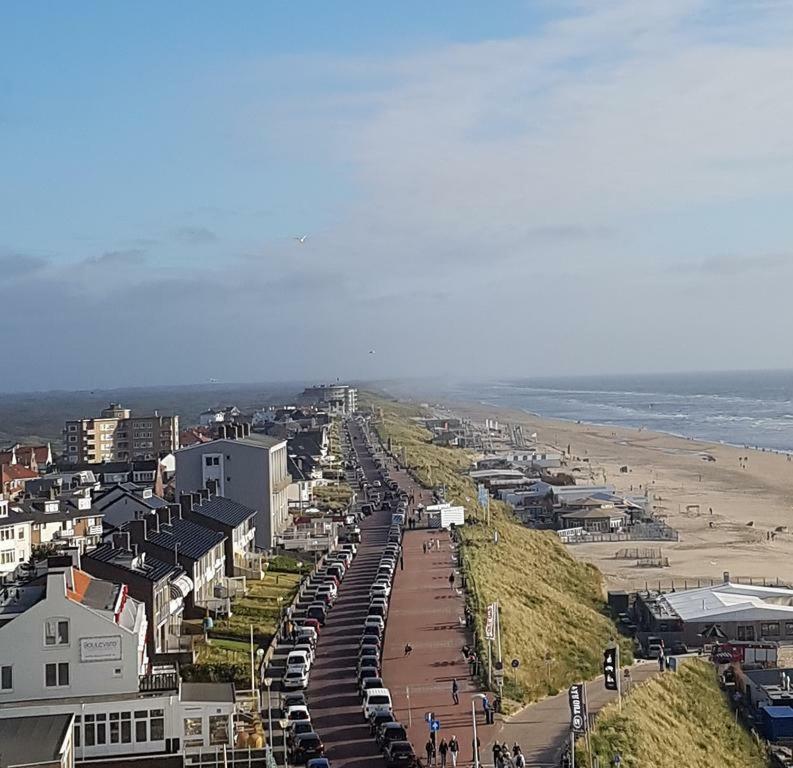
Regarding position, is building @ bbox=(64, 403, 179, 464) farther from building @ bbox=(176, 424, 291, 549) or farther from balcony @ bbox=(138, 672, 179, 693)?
balcony @ bbox=(138, 672, 179, 693)

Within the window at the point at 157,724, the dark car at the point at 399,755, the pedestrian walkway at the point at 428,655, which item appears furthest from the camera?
the pedestrian walkway at the point at 428,655

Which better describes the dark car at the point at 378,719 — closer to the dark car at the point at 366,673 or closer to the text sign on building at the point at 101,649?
the dark car at the point at 366,673

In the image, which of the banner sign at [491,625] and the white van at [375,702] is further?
the banner sign at [491,625]

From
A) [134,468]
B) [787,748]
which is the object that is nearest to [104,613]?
[787,748]

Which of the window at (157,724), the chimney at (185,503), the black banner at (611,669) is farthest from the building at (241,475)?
the window at (157,724)

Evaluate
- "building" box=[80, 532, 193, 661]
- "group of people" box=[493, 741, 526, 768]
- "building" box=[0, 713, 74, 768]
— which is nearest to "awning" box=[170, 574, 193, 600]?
"building" box=[80, 532, 193, 661]

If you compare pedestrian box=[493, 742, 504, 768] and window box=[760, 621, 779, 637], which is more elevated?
pedestrian box=[493, 742, 504, 768]

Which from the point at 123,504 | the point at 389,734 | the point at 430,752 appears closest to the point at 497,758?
the point at 430,752

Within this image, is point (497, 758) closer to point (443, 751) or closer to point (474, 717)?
point (443, 751)
